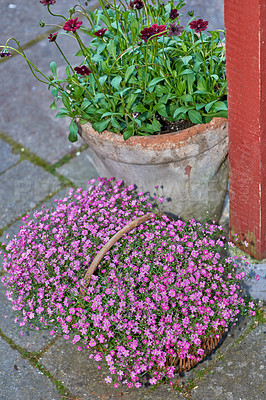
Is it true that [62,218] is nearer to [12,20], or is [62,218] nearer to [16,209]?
[16,209]

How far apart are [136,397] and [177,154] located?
1.18m

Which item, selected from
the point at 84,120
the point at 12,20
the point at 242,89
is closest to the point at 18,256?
the point at 84,120

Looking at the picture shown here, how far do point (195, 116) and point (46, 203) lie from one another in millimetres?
1492

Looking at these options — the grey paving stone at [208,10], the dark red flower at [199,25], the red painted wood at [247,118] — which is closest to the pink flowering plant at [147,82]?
the dark red flower at [199,25]

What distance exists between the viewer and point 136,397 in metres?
2.50

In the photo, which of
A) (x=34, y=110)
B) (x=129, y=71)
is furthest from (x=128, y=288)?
(x=34, y=110)

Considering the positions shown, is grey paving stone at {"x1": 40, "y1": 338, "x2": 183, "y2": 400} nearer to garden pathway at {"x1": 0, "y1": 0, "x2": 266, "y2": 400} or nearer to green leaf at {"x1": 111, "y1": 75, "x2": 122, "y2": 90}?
garden pathway at {"x1": 0, "y1": 0, "x2": 266, "y2": 400}

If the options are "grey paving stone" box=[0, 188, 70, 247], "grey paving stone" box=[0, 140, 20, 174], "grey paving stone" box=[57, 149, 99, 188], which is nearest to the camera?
"grey paving stone" box=[0, 188, 70, 247]

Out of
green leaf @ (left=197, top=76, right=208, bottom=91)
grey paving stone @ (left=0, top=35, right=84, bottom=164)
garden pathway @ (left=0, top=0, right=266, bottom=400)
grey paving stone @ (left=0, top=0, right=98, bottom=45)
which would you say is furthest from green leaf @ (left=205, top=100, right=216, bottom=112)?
grey paving stone @ (left=0, top=0, right=98, bottom=45)

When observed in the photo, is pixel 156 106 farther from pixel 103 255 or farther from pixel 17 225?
pixel 17 225

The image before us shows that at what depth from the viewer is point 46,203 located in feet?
12.1

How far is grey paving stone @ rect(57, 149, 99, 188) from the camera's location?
3.81m

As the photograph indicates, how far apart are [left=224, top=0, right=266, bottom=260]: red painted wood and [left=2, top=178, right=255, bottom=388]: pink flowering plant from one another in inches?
7.6

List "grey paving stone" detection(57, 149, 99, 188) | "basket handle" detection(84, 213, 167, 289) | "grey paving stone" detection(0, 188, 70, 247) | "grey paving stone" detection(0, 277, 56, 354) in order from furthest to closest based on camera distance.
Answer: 1. "grey paving stone" detection(57, 149, 99, 188)
2. "grey paving stone" detection(0, 188, 70, 247)
3. "grey paving stone" detection(0, 277, 56, 354)
4. "basket handle" detection(84, 213, 167, 289)
